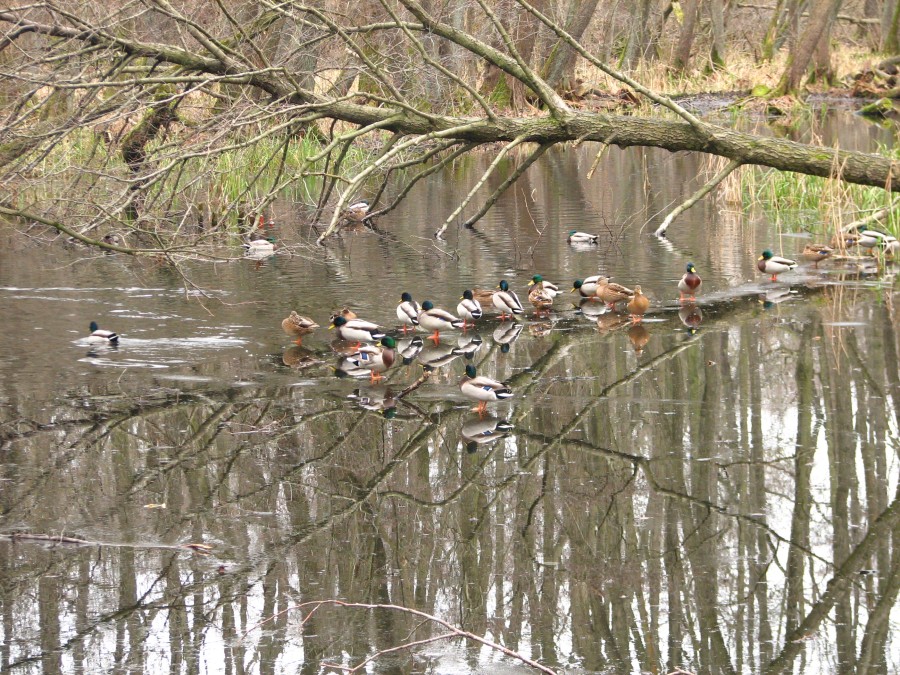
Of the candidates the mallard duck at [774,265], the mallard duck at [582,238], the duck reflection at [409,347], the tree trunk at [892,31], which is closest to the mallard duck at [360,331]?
the duck reflection at [409,347]

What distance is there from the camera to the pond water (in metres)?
4.23

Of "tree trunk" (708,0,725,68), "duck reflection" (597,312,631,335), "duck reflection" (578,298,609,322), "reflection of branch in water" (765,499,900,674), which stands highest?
"tree trunk" (708,0,725,68)

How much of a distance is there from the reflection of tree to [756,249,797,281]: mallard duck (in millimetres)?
3600

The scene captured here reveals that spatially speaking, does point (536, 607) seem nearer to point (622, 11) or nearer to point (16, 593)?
point (16, 593)

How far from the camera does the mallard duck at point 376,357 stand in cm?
806

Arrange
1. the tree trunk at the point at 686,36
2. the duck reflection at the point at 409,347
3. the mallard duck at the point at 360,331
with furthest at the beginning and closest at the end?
the tree trunk at the point at 686,36 → the duck reflection at the point at 409,347 → the mallard duck at the point at 360,331

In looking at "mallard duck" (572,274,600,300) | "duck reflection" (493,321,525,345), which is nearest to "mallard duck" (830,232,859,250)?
"mallard duck" (572,274,600,300)

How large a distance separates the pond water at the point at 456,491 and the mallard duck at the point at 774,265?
2.39 feet

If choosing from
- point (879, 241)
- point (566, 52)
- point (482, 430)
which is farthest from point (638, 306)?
point (566, 52)

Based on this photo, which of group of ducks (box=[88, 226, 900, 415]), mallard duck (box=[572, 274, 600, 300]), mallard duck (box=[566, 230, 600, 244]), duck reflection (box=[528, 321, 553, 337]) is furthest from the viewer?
mallard duck (box=[566, 230, 600, 244])

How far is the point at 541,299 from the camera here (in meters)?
10.4

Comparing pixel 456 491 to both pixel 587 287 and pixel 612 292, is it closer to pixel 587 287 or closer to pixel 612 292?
pixel 612 292

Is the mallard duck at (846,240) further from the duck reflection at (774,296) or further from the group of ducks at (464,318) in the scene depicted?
the group of ducks at (464,318)

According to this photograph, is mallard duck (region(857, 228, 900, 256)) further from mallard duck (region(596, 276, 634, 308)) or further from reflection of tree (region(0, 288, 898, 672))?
reflection of tree (region(0, 288, 898, 672))
